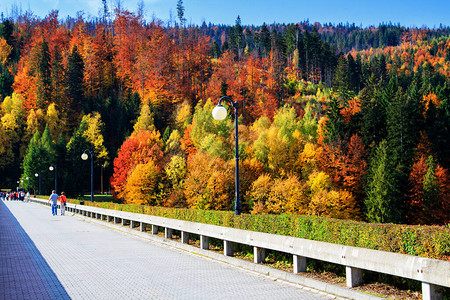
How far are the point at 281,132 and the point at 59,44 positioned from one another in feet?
236

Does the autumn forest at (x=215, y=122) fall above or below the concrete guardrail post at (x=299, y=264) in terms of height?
above

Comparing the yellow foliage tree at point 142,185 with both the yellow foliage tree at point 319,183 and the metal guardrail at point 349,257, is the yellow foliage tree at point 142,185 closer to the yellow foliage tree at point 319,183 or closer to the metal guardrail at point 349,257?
the yellow foliage tree at point 319,183

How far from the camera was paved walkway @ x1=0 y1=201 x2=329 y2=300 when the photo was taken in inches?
319

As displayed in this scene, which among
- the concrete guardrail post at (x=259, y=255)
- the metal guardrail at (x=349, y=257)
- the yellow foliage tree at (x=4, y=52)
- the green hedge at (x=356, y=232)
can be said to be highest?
the yellow foliage tree at (x=4, y=52)

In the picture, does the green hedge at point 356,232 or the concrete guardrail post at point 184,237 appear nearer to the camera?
the green hedge at point 356,232

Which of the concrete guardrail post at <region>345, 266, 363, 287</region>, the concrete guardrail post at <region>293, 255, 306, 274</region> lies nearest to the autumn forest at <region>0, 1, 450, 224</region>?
the concrete guardrail post at <region>293, 255, 306, 274</region>

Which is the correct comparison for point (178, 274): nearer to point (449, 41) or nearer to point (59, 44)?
point (59, 44)

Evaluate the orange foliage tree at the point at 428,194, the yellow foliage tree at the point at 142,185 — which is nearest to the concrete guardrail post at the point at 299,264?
the orange foliage tree at the point at 428,194

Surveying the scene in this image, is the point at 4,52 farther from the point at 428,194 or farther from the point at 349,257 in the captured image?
the point at 349,257

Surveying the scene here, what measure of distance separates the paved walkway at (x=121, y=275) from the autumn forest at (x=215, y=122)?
40.7 m

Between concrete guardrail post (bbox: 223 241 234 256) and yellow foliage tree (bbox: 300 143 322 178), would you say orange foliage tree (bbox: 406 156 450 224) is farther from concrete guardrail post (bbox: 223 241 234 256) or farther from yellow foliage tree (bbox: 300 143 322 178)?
concrete guardrail post (bbox: 223 241 234 256)

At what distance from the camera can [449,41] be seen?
17900cm

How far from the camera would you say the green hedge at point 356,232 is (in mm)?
7301

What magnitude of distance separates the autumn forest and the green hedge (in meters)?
39.5
